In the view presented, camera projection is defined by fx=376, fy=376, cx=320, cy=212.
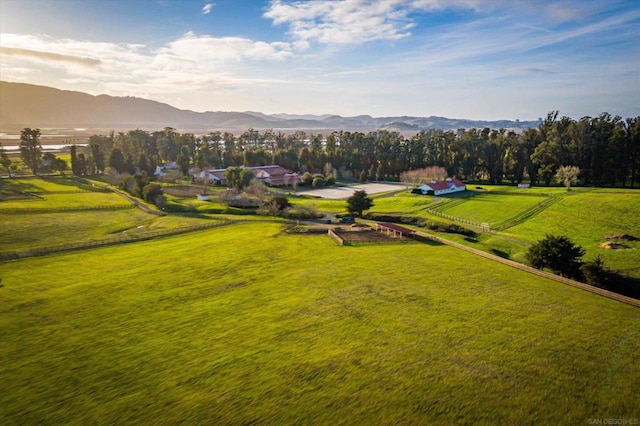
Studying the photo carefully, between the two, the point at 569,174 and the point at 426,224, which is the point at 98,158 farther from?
the point at 569,174

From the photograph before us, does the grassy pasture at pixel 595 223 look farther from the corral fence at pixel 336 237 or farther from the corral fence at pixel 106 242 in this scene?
the corral fence at pixel 106 242

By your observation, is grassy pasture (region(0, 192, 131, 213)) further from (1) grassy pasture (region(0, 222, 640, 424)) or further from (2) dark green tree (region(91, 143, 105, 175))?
(2) dark green tree (region(91, 143, 105, 175))

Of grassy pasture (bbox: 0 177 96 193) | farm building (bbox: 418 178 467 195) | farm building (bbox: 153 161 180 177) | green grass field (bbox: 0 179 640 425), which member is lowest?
green grass field (bbox: 0 179 640 425)

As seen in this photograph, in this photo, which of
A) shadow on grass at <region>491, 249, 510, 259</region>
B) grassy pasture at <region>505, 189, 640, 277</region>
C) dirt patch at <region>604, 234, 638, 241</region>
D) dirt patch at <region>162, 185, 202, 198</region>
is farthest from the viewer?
dirt patch at <region>162, 185, 202, 198</region>

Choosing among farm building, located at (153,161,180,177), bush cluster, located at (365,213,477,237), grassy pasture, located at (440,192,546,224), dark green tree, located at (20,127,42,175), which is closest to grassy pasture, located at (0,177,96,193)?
dark green tree, located at (20,127,42,175)

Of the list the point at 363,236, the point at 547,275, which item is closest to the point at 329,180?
the point at 363,236

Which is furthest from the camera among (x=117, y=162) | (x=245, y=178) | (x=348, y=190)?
(x=117, y=162)
